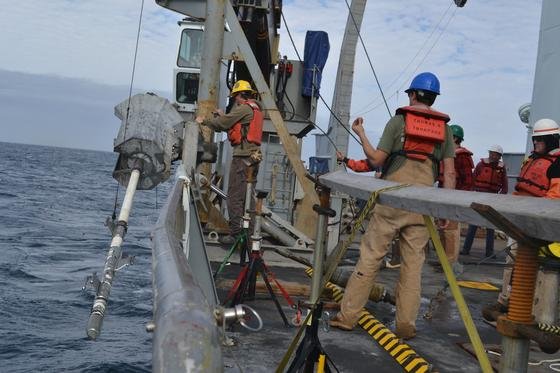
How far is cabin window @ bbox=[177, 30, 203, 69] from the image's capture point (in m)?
15.6

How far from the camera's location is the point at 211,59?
26.8ft

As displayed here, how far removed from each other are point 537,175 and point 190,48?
11.8m

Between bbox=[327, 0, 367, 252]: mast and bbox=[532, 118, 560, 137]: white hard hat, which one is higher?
bbox=[327, 0, 367, 252]: mast

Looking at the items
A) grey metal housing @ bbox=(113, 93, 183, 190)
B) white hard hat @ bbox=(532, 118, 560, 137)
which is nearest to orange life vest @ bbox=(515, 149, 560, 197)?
white hard hat @ bbox=(532, 118, 560, 137)

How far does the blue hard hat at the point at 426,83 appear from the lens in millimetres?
4855

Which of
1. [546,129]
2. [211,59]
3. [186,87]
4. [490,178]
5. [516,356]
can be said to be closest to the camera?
[516,356]

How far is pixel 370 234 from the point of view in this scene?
495 centimetres

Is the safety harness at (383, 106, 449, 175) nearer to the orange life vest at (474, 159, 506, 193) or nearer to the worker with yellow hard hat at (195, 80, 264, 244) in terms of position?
the worker with yellow hard hat at (195, 80, 264, 244)

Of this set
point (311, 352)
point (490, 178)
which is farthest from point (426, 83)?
point (490, 178)

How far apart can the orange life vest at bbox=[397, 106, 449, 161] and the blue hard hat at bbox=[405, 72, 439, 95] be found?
0.19m

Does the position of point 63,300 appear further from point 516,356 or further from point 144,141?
point 516,356

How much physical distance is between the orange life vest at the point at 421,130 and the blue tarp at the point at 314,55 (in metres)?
11.0

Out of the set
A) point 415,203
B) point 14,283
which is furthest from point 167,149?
point 14,283

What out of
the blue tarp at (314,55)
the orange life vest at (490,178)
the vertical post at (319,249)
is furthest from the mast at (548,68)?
the vertical post at (319,249)
